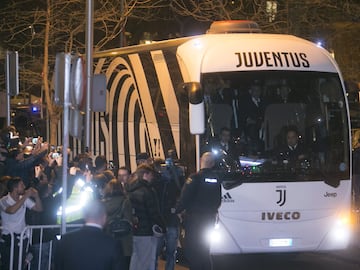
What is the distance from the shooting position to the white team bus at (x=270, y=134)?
36.2 ft

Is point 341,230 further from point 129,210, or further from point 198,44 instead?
point 129,210

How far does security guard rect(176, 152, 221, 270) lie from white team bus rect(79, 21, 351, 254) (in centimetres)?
94

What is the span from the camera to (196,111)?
10.9 meters

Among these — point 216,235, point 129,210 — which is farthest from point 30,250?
point 216,235

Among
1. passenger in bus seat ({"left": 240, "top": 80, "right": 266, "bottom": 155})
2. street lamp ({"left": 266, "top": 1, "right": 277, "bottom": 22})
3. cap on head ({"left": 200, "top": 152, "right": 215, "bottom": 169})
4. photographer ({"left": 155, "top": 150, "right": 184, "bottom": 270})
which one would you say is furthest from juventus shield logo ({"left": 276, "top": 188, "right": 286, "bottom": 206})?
street lamp ({"left": 266, "top": 1, "right": 277, "bottom": 22})

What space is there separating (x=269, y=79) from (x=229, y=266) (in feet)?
11.4

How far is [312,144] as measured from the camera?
11.3m

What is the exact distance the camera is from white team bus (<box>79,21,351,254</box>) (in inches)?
435

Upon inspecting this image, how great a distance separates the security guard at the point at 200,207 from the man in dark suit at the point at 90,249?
4593 millimetres

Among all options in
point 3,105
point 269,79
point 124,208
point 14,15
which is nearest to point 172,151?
point 269,79

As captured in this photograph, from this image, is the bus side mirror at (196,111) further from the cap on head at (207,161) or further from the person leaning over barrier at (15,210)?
the person leaning over barrier at (15,210)

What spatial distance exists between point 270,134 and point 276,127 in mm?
149

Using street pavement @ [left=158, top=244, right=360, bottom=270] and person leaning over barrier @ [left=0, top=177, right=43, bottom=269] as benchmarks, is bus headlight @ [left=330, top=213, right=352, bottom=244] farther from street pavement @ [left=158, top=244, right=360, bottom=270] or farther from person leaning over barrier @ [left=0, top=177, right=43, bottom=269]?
person leaning over barrier @ [left=0, top=177, right=43, bottom=269]

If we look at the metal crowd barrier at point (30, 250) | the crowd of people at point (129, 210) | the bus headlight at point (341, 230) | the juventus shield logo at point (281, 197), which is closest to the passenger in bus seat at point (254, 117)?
the juventus shield logo at point (281, 197)
